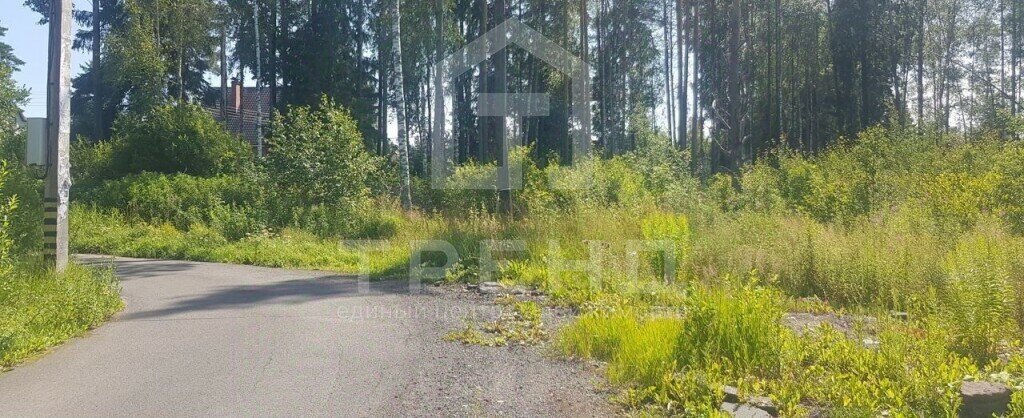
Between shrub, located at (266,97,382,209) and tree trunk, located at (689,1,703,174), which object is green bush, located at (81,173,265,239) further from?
tree trunk, located at (689,1,703,174)

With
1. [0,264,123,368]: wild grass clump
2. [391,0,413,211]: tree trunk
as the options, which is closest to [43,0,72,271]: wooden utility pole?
[0,264,123,368]: wild grass clump

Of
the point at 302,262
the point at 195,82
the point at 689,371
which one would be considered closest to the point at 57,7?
the point at 302,262

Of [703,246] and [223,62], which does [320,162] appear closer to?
[703,246]

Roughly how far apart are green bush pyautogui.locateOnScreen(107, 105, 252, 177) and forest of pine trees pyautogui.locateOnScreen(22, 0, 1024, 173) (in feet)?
19.4

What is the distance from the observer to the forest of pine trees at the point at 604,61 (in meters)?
35.5

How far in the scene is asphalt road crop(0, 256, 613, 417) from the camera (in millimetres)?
5703

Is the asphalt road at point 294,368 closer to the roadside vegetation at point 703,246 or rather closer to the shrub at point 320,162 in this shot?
the roadside vegetation at point 703,246

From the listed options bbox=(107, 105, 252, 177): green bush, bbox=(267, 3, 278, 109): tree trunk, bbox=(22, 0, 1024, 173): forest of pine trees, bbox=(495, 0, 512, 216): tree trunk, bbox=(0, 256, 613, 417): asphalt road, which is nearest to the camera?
bbox=(0, 256, 613, 417): asphalt road

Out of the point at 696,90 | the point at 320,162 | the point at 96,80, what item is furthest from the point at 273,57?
the point at 696,90

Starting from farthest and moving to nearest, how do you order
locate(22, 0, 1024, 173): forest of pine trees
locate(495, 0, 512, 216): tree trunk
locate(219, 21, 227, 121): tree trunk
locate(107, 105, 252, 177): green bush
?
locate(219, 21, 227, 121): tree trunk < locate(22, 0, 1024, 173): forest of pine trees < locate(107, 105, 252, 177): green bush < locate(495, 0, 512, 216): tree trunk

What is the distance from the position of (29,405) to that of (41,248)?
6984 millimetres

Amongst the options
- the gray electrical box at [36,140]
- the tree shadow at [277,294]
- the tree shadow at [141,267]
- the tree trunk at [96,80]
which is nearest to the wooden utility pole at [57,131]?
the gray electrical box at [36,140]

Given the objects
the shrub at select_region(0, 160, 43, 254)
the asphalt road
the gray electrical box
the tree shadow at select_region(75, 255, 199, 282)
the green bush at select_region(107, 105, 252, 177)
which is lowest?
the asphalt road

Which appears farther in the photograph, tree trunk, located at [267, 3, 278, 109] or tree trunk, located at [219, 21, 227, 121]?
tree trunk, located at [267, 3, 278, 109]
